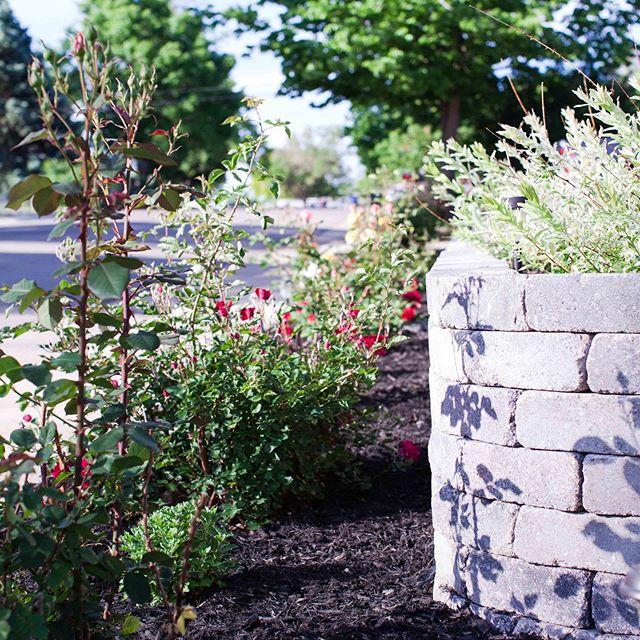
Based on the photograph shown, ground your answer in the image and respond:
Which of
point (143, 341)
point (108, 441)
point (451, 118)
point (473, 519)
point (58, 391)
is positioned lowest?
point (473, 519)

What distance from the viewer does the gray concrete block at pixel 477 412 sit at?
7.97 ft

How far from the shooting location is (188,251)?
358 centimetres

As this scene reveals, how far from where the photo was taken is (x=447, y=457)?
2652mm

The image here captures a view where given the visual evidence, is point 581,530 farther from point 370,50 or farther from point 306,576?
point 370,50

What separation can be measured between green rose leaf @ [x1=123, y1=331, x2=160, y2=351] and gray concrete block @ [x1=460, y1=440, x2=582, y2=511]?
109cm

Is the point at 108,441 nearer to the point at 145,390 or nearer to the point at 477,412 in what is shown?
the point at 477,412

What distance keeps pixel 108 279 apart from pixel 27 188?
0.32 m

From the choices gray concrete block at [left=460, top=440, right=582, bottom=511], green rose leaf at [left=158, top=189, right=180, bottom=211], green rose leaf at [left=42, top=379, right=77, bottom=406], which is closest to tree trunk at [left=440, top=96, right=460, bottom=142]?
gray concrete block at [left=460, top=440, right=582, bottom=511]

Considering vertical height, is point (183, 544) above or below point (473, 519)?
below

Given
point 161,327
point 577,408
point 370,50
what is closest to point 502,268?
point 577,408

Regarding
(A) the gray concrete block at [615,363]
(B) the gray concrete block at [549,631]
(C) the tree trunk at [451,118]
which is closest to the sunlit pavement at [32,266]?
(A) the gray concrete block at [615,363]

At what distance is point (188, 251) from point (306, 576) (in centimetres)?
143

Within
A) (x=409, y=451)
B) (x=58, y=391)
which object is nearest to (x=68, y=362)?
(x=58, y=391)

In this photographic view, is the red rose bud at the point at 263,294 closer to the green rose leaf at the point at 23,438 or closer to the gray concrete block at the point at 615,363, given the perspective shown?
the gray concrete block at the point at 615,363
